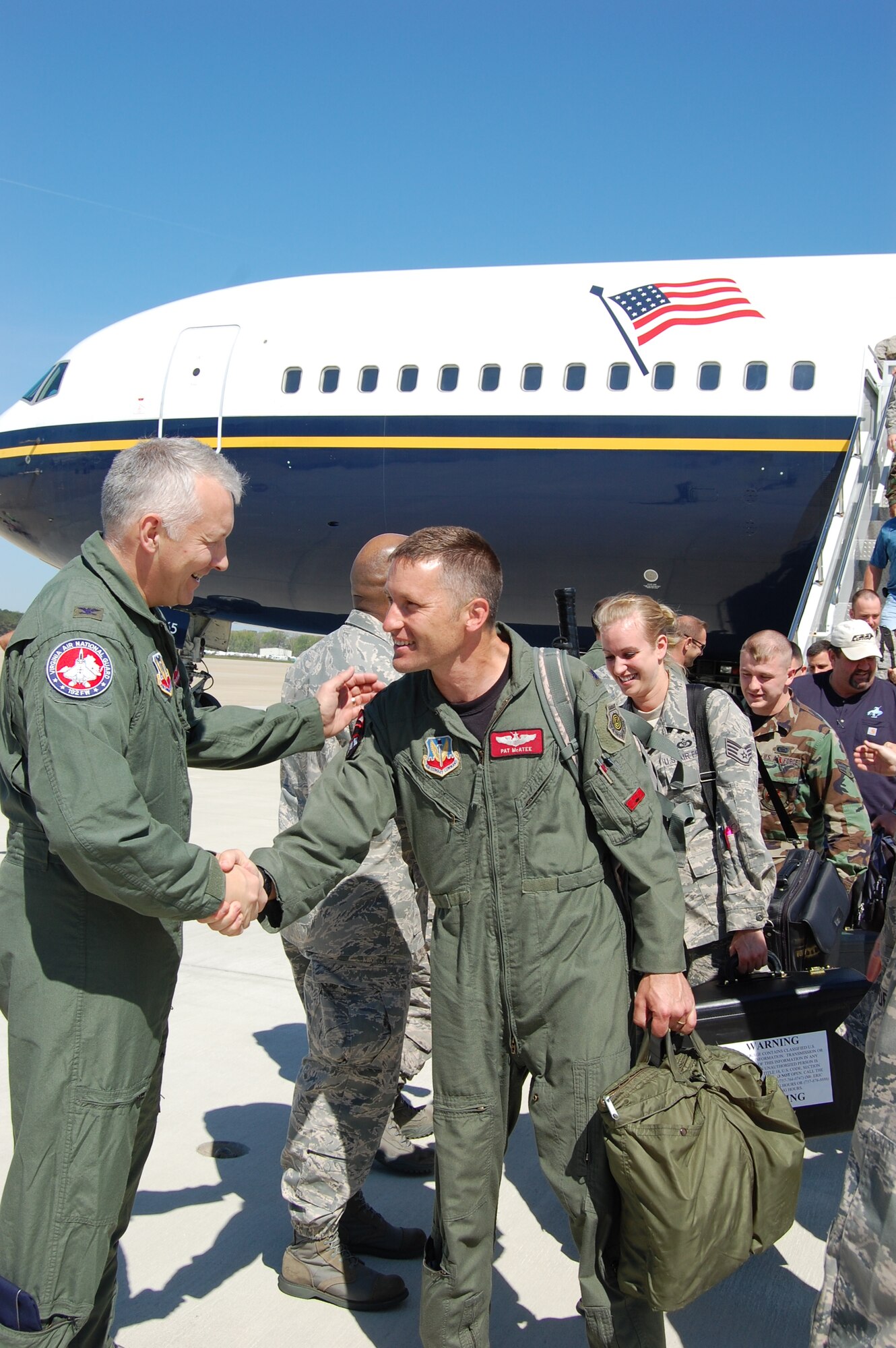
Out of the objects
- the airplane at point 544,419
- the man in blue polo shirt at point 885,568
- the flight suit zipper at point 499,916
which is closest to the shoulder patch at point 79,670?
the flight suit zipper at point 499,916

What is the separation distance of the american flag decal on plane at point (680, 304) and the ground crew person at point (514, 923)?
8706 millimetres

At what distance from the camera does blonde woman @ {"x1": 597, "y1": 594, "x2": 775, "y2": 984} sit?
313 centimetres

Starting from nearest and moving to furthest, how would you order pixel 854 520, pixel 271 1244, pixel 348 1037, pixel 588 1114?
pixel 588 1114 < pixel 348 1037 < pixel 271 1244 < pixel 854 520

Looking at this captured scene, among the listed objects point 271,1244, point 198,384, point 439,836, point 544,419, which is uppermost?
point 198,384

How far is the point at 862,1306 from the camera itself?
73.4 inches

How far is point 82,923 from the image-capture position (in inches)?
80.2

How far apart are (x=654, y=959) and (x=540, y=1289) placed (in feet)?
3.91

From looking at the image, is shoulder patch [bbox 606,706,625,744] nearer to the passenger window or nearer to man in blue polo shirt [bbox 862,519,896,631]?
man in blue polo shirt [bbox 862,519,896,631]

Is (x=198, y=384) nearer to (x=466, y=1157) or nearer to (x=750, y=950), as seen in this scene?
(x=750, y=950)

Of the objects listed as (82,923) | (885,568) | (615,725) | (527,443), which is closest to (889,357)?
(885,568)

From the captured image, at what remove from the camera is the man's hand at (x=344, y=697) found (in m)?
2.86

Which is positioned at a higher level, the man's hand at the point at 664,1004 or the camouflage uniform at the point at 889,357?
the camouflage uniform at the point at 889,357

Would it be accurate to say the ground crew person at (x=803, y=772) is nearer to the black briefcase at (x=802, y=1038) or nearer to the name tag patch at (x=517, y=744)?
the black briefcase at (x=802, y=1038)

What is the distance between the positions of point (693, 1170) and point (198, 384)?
11.1 m
